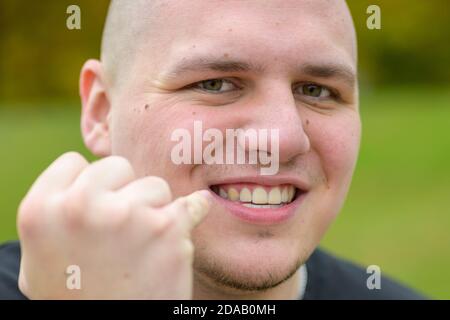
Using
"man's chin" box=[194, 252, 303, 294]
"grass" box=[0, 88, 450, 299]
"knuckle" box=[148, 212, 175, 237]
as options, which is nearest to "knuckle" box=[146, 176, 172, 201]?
"knuckle" box=[148, 212, 175, 237]

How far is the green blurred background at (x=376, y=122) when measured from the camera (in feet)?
26.0

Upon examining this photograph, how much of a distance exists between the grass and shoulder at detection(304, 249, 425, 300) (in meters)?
3.14

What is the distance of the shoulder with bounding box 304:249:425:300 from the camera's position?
9.91ft

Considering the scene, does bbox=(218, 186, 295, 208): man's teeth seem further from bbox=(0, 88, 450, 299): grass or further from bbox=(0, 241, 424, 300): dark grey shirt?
bbox=(0, 88, 450, 299): grass

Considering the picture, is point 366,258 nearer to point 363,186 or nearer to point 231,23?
point 363,186

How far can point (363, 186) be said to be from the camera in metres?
10.0

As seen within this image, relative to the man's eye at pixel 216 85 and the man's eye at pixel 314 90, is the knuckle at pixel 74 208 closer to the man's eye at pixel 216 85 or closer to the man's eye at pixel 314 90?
the man's eye at pixel 216 85

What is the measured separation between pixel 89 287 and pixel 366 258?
581cm

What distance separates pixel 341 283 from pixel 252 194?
0.94 m

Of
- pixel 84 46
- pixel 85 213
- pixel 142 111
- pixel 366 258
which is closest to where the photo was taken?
pixel 85 213

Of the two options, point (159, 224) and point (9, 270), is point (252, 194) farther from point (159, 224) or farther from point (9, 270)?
point (9, 270)

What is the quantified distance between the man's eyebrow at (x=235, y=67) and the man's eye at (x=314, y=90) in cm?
7

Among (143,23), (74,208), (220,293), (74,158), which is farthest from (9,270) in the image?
(74,208)
